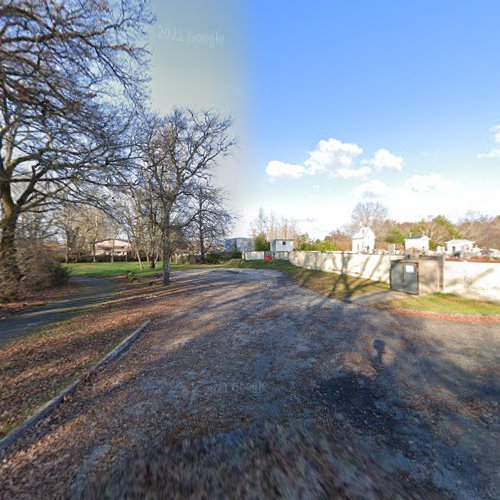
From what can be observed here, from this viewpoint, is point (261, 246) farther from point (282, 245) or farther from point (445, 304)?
point (445, 304)

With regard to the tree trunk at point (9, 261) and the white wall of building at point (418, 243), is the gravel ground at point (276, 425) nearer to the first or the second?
the tree trunk at point (9, 261)

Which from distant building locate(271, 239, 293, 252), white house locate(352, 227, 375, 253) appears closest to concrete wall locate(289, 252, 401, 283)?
distant building locate(271, 239, 293, 252)

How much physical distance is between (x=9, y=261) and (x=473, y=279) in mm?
17922

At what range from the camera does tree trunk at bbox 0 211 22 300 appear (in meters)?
8.80

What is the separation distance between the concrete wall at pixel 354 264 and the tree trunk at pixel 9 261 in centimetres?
1664

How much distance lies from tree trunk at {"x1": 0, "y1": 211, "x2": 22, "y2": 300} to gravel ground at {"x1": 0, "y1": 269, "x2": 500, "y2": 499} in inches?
283

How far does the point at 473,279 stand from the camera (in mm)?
9781

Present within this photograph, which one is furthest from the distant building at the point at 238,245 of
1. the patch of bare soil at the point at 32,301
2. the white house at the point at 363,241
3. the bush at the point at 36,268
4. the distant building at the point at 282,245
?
the patch of bare soil at the point at 32,301

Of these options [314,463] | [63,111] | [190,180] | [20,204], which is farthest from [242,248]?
[314,463]

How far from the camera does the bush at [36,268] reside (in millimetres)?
10125

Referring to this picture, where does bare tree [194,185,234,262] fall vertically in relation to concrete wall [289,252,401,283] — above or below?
above

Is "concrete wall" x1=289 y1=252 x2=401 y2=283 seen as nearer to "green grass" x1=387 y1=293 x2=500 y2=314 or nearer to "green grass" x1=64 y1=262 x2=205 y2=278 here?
"green grass" x1=387 y1=293 x2=500 y2=314

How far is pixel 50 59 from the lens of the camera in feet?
19.0

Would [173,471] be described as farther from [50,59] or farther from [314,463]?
[50,59]
